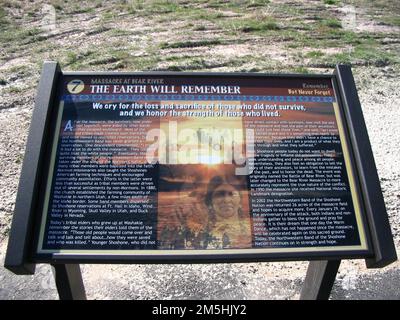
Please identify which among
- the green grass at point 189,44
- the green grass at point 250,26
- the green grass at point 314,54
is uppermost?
the green grass at point 250,26

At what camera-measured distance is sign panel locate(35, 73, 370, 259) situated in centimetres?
242

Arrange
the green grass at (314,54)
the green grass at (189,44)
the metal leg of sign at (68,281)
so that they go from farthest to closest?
1. the green grass at (189,44)
2. the green grass at (314,54)
3. the metal leg of sign at (68,281)

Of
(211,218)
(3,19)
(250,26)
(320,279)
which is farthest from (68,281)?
(3,19)

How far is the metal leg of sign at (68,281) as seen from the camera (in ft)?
8.65

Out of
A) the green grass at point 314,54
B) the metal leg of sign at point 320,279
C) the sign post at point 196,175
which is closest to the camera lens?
the sign post at point 196,175

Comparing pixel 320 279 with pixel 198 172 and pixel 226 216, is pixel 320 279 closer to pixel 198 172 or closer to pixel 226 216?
pixel 226 216

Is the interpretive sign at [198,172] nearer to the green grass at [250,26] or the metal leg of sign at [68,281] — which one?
the metal leg of sign at [68,281]

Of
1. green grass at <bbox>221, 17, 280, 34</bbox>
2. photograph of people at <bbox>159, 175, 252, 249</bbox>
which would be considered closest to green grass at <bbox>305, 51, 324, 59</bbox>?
green grass at <bbox>221, 17, 280, 34</bbox>

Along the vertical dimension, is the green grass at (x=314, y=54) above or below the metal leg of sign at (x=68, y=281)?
above

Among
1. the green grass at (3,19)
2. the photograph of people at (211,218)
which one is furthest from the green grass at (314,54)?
the green grass at (3,19)

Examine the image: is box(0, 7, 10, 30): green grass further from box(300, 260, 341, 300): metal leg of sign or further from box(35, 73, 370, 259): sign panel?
box(300, 260, 341, 300): metal leg of sign

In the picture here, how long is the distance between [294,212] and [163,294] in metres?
1.64
